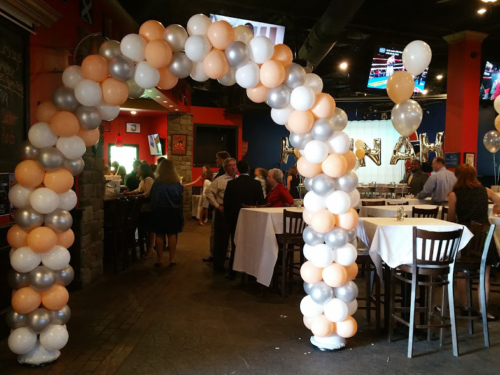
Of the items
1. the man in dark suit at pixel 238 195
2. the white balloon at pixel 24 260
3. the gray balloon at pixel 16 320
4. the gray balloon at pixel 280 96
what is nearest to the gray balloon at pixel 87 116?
the white balloon at pixel 24 260

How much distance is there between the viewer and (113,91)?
10.8 feet

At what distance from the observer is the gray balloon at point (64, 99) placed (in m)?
3.28

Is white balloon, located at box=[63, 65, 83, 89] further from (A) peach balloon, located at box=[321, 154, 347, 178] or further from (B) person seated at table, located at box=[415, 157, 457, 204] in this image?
(B) person seated at table, located at box=[415, 157, 457, 204]

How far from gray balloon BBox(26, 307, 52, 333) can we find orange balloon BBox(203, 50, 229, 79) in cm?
220

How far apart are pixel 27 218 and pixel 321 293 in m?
2.31

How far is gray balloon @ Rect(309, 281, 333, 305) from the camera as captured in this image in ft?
11.4

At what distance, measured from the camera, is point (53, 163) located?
3.24 metres

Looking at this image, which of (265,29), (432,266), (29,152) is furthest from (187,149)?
(432,266)

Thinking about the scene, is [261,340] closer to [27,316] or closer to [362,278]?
[27,316]

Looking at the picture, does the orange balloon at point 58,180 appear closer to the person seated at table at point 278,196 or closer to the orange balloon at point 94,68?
the orange balloon at point 94,68

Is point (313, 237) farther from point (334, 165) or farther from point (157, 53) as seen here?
point (157, 53)

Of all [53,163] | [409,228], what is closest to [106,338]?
[53,163]

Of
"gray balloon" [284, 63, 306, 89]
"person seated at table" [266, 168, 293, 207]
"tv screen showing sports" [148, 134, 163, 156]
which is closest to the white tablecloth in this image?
"person seated at table" [266, 168, 293, 207]

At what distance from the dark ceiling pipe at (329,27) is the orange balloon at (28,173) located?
4263mm
